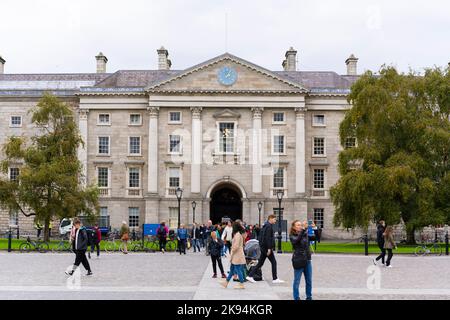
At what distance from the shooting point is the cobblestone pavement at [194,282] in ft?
49.0

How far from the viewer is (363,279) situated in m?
19.1

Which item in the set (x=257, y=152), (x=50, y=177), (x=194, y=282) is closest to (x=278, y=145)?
(x=257, y=152)

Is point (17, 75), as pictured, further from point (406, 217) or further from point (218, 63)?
point (406, 217)

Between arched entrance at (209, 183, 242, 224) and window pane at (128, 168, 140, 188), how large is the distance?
702cm

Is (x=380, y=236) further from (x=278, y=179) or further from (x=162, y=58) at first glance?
(x=162, y=58)

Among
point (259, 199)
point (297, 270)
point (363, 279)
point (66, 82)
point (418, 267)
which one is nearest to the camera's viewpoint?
point (297, 270)

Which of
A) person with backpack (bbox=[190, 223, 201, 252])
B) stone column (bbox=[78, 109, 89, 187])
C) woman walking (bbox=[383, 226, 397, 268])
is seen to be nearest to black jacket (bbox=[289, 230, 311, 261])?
woman walking (bbox=[383, 226, 397, 268])

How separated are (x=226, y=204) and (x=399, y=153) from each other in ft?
72.7

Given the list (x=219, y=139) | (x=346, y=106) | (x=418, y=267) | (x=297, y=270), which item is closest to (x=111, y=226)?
(x=219, y=139)

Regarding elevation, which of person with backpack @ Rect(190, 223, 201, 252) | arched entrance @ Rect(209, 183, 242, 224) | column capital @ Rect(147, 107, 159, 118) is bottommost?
person with backpack @ Rect(190, 223, 201, 252)

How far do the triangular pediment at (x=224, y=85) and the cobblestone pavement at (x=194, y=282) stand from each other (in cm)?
3125

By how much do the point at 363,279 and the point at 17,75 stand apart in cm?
5254

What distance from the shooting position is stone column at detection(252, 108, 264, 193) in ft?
180

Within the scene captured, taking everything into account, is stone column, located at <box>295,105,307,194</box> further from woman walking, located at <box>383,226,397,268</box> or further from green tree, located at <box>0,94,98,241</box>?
woman walking, located at <box>383,226,397,268</box>
